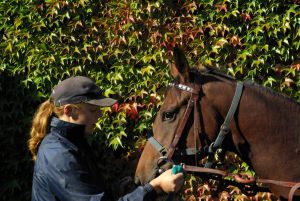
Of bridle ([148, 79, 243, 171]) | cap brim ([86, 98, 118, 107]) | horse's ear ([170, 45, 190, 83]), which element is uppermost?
horse's ear ([170, 45, 190, 83])

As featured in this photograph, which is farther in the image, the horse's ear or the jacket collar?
the horse's ear

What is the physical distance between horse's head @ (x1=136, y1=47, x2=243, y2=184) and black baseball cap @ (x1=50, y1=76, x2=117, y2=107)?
42 cm

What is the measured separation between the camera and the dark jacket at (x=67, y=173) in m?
2.37

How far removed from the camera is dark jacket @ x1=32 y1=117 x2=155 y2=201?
2371 mm

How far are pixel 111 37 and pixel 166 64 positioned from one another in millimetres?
623

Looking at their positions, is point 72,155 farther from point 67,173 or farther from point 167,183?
point 167,183

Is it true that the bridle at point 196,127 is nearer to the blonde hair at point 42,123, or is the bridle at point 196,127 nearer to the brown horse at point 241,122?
the brown horse at point 241,122

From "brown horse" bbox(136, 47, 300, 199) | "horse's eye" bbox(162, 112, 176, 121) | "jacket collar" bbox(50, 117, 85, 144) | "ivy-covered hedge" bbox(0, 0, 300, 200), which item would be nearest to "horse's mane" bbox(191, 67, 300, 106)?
"brown horse" bbox(136, 47, 300, 199)

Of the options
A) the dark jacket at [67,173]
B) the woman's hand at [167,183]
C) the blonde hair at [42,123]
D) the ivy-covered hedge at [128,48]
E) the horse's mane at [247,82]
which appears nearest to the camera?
the dark jacket at [67,173]

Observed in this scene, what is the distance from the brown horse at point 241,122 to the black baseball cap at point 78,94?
1.52ft

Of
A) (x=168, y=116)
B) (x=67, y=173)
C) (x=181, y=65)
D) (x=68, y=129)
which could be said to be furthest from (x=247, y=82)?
(x=67, y=173)

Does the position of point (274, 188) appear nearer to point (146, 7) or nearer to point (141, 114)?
point (141, 114)

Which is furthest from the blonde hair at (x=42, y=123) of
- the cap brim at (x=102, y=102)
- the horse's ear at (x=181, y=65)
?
the horse's ear at (x=181, y=65)

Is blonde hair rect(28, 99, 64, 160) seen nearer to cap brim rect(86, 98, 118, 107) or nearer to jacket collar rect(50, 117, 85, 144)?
jacket collar rect(50, 117, 85, 144)
